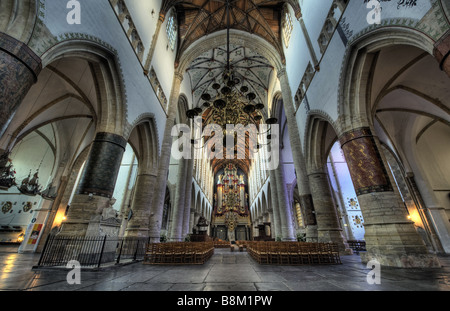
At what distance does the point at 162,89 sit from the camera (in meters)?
11.0

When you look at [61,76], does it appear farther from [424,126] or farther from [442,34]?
[424,126]

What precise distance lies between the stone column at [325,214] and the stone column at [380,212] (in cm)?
259

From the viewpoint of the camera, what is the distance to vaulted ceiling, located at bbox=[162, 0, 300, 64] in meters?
13.5

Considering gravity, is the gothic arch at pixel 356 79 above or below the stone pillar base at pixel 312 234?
above

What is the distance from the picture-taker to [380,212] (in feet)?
16.9

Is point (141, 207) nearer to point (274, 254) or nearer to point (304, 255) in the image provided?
point (274, 254)

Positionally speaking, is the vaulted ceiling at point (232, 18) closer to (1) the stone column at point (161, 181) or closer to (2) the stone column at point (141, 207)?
(1) the stone column at point (161, 181)

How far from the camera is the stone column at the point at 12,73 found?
3365mm

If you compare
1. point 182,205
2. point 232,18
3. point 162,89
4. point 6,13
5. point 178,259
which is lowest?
point 178,259

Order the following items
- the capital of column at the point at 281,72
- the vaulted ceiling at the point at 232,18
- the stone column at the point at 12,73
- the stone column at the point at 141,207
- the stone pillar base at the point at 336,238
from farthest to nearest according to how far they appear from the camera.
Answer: the vaulted ceiling at the point at 232,18
the capital of column at the point at 281,72
the stone column at the point at 141,207
the stone pillar base at the point at 336,238
the stone column at the point at 12,73

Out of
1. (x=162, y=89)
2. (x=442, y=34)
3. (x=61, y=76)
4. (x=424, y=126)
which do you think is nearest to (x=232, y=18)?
(x=162, y=89)

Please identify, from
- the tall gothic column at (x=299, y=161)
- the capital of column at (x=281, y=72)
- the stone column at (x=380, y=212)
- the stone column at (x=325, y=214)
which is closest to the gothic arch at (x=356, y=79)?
the stone column at (x=380, y=212)

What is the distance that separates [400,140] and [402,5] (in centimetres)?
1070

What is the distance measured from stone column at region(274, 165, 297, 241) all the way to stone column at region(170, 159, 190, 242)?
26.4ft
